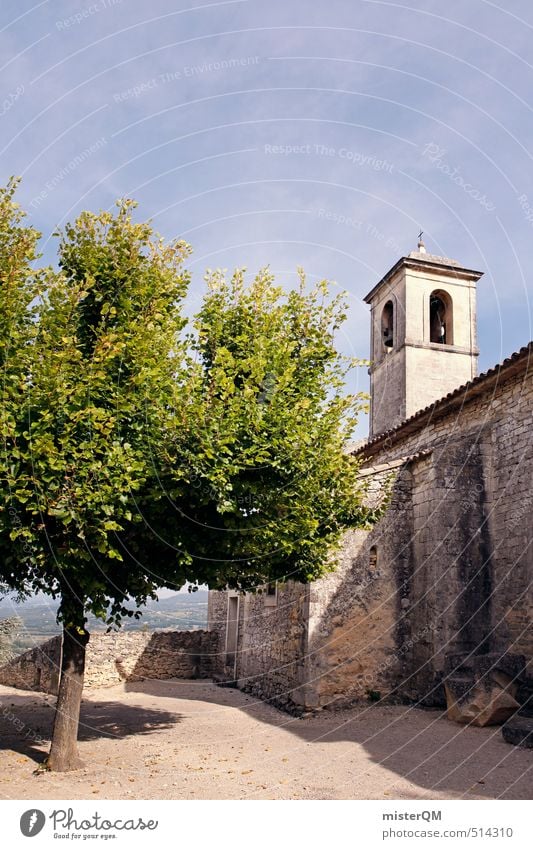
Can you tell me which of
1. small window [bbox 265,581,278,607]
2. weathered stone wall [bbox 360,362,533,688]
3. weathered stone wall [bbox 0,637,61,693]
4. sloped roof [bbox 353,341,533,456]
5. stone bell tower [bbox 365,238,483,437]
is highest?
stone bell tower [bbox 365,238,483,437]

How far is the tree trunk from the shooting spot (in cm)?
885

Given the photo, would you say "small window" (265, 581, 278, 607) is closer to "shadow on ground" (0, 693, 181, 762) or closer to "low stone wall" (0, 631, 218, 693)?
"shadow on ground" (0, 693, 181, 762)

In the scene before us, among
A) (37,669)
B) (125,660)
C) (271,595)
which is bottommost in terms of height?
(37,669)

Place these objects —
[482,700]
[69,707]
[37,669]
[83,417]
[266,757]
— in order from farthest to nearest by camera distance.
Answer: [37,669] → [482,700] → [266,757] → [69,707] → [83,417]

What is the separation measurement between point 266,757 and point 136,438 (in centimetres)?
554

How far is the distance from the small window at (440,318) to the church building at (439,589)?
8751mm

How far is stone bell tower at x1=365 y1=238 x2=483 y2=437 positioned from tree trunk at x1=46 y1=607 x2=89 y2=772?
15.2 meters

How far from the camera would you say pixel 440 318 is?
80.3ft

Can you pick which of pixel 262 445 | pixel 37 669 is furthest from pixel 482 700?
pixel 37 669

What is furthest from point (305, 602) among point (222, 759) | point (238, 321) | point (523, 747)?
point (238, 321)

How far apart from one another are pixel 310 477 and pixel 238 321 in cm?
284

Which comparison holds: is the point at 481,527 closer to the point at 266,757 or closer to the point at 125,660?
the point at 266,757

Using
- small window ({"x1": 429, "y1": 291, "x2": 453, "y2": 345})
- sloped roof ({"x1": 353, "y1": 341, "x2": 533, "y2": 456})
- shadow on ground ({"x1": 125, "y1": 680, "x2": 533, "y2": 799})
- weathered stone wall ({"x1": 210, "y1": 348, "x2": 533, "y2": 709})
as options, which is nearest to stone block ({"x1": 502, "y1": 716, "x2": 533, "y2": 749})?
shadow on ground ({"x1": 125, "y1": 680, "x2": 533, "y2": 799})

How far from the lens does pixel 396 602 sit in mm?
13992
